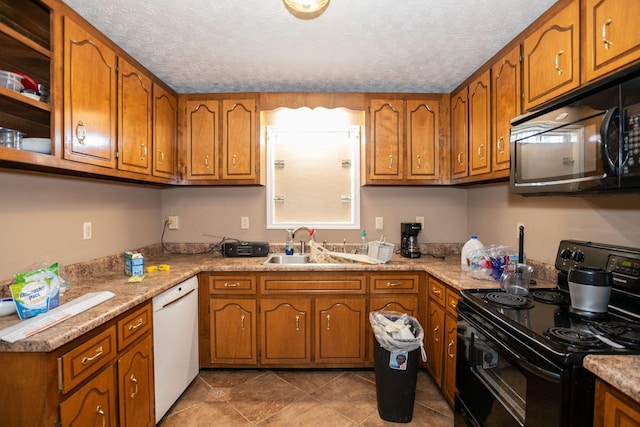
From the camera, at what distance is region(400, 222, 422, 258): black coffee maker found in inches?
103

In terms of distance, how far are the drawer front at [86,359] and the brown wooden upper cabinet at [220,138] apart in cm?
151

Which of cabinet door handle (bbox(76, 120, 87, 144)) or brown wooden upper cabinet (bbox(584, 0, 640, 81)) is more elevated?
brown wooden upper cabinet (bbox(584, 0, 640, 81))

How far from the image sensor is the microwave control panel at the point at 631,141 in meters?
0.95

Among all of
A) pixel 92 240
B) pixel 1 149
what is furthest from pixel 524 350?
pixel 92 240

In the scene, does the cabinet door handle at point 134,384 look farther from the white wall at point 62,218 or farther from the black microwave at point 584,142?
the black microwave at point 584,142

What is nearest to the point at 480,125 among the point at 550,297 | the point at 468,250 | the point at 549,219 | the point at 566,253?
the point at 549,219

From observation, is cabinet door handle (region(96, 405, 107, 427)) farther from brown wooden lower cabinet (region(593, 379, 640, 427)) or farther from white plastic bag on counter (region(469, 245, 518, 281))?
white plastic bag on counter (region(469, 245, 518, 281))

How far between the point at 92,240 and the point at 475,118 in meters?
2.76

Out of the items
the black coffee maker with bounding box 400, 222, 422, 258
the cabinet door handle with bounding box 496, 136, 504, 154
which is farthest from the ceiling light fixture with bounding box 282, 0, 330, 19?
the black coffee maker with bounding box 400, 222, 422, 258

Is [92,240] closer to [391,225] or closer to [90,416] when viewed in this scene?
[90,416]

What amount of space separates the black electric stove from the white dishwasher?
1.68 metres

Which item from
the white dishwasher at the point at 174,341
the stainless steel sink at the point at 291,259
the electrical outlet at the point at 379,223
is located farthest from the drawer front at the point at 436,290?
the white dishwasher at the point at 174,341

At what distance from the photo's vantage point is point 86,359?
1.19 meters

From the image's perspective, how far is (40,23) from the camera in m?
1.41
